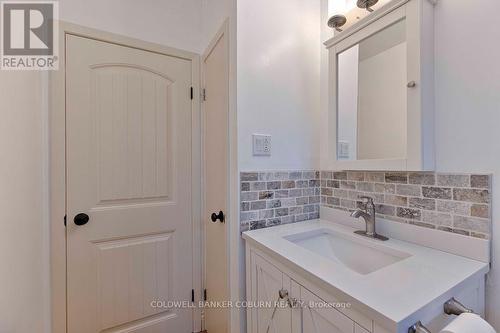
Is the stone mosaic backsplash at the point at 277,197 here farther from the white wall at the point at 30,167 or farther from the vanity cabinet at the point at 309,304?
the white wall at the point at 30,167

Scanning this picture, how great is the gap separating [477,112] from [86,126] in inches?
69.5

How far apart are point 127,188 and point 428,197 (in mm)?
1519

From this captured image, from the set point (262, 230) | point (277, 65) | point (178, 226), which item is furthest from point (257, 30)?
point (178, 226)

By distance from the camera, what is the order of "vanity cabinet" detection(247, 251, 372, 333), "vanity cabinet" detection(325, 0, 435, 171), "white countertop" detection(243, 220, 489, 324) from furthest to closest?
"vanity cabinet" detection(325, 0, 435, 171), "vanity cabinet" detection(247, 251, 372, 333), "white countertop" detection(243, 220, 489, 324)

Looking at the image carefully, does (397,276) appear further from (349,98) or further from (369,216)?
(349,98)

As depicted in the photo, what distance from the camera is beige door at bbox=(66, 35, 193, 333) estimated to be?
130 cm

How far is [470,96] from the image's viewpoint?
81 cm

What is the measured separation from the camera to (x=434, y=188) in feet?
2.92

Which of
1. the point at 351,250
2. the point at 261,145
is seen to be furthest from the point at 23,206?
the point at 351,250

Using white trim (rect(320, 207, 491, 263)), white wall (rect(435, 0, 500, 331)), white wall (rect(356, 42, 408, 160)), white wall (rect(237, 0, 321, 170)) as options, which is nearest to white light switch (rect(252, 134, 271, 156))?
white wall (rect(237, 0, 321, 170))

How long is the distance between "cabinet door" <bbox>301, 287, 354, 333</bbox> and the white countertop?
0.08 m

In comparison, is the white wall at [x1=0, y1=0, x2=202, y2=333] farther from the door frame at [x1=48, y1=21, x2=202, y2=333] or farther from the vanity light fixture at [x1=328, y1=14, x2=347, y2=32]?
the vanity light fixture at [x1=328, y1=14, x2=347, y2=32]

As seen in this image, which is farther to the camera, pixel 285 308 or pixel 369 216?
pixel 369 216

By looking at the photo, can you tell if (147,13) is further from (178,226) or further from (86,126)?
(178,226)
